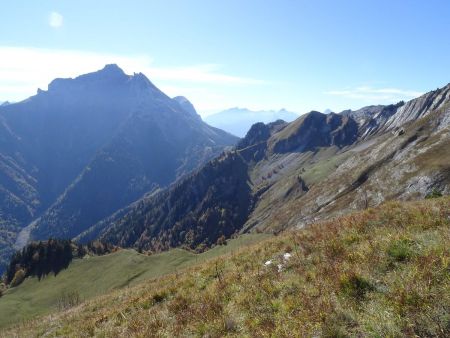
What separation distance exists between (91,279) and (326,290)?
101 meters

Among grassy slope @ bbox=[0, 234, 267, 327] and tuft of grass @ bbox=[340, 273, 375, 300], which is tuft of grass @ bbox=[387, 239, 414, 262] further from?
grassy slope @ bbox=[0, 234, 267, 327]

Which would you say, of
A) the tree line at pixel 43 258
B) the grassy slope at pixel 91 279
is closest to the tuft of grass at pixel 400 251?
the grassy slope at pixel 91 279

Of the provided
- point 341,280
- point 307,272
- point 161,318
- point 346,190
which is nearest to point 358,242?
point 307,272

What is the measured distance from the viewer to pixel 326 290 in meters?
11.0

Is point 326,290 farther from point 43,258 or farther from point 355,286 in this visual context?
point 43,258

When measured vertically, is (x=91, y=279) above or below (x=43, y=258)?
above

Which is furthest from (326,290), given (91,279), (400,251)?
(91,279)

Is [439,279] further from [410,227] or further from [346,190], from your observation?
[346,190]

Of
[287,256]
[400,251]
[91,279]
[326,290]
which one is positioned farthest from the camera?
[91,279]

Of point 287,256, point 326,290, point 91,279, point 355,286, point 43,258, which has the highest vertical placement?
point 355,286

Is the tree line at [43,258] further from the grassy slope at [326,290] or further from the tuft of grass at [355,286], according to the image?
the tuft of grass at [355,286]

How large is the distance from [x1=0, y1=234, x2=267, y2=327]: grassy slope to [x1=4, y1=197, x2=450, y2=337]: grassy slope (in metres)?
58.9

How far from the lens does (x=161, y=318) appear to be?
1376cm

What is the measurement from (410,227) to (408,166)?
4355 inches
